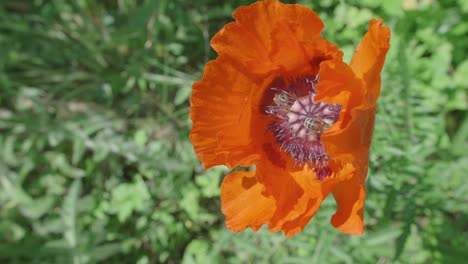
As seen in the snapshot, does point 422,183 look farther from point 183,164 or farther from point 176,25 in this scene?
point 176,25

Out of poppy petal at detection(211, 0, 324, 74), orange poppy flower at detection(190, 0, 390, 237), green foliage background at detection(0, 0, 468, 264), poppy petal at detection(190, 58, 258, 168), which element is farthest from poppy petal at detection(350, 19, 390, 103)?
→ green foliage background at detection(0, 0, 468, 264)

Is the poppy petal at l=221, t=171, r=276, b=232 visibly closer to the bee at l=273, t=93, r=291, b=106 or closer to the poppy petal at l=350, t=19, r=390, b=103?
the bee at l=273, t=93, r=291, b=106

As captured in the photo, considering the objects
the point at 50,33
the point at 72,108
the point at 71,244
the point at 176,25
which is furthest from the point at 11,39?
the point at 71,244

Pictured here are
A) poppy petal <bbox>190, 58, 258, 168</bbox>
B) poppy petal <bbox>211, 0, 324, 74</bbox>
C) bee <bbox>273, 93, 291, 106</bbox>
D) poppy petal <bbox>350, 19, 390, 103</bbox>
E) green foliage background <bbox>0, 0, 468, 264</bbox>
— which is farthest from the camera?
green foliage background <bbox>0, 0, 468, 264</bbox>

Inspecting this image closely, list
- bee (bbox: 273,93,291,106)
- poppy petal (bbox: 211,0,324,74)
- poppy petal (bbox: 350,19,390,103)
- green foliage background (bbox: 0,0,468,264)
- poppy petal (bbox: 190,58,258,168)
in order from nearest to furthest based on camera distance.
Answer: poppy petal (bbox: 350,19,390,103) → poppy petal (bbox: 211,0,324,74) → poppy petal (bbox: 190,58,258,168) → bee (bbox: 273,93,291,106) → green foliage background (bbox: 0,0,468,264)

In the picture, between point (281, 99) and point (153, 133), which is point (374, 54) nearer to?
point (281, 99)

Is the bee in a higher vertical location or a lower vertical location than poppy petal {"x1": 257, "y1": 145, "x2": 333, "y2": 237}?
higher

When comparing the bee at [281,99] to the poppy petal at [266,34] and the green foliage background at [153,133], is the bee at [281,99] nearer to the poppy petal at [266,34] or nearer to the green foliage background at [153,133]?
the poppy petal at [266,34]
